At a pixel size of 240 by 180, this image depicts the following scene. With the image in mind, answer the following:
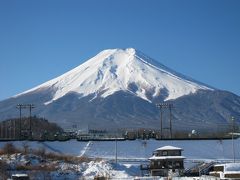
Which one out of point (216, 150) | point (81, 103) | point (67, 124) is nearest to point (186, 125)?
point (67, 124)

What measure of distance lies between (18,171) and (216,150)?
2442cm

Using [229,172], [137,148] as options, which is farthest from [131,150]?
[229,172]

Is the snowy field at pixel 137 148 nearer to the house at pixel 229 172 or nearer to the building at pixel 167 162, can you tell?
the building at pixel 167 162

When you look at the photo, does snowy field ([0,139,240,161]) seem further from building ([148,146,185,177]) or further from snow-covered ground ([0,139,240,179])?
building ([148,146,185,177])

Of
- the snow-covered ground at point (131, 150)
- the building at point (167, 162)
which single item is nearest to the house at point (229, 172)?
the building at point (167, 162)

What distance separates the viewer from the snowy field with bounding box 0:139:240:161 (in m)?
56.3

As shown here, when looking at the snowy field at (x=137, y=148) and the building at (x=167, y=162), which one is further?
the snowy field at (x=137, y=148)

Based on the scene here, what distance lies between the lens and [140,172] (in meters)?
44.8

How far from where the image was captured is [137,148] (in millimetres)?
58438

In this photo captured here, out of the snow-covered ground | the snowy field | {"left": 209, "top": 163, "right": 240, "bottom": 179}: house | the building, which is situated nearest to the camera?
{"left": 209, "top": 163, "right": 240, "bottom": 179}: house

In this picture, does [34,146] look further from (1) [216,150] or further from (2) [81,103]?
(2) [81,103]

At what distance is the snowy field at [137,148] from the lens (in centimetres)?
5628

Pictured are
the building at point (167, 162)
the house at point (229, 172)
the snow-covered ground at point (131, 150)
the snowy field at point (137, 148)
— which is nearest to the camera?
the house at point (229, 172)

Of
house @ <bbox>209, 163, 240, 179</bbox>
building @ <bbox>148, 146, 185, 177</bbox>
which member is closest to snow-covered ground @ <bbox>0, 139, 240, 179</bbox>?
building @ <bbox>148, 146, 185, 177</bbox>
